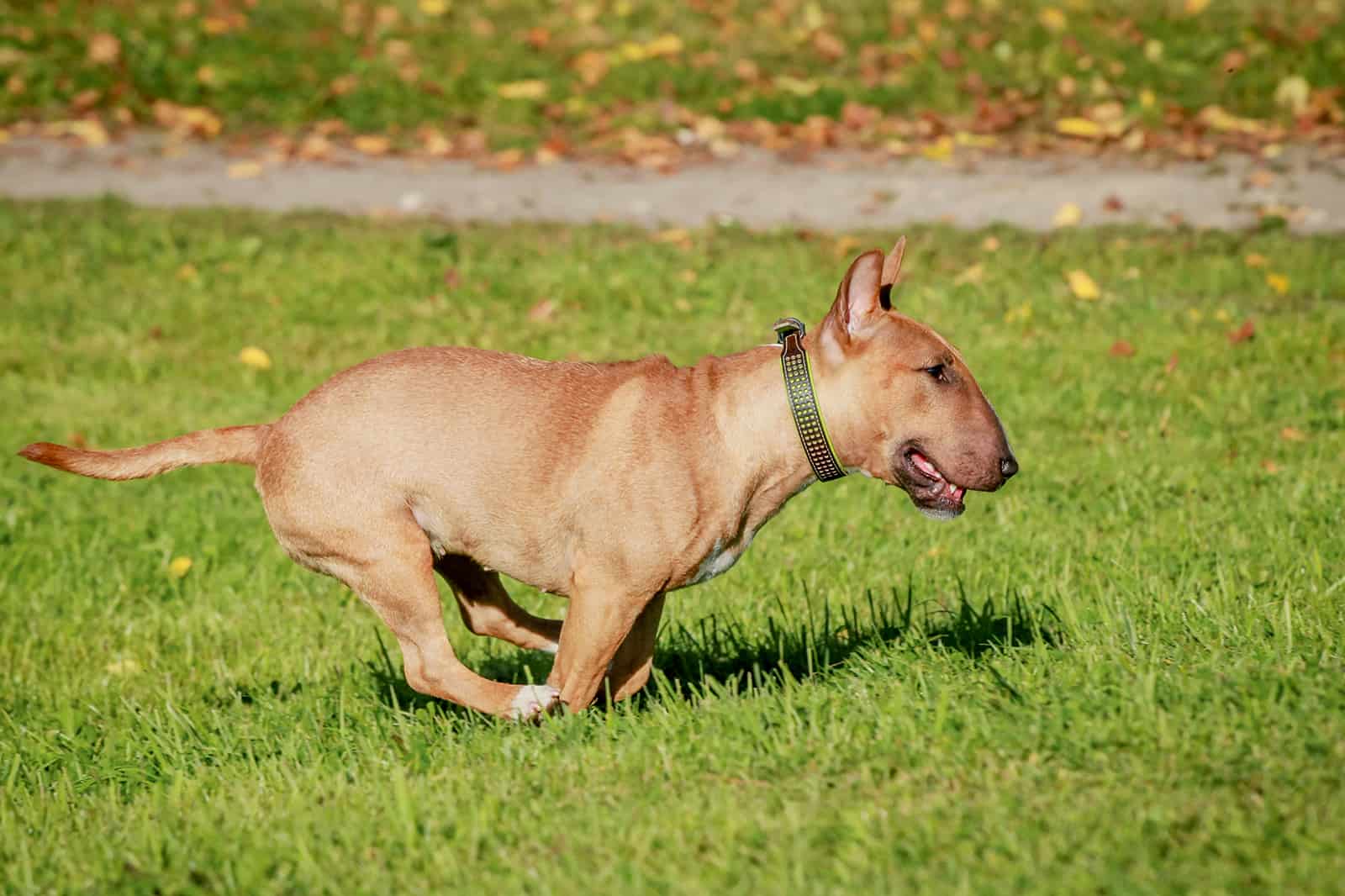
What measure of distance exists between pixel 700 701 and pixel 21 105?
13083 mm

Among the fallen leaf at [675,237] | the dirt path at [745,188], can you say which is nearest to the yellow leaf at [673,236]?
the fallen leaf at [675,237]

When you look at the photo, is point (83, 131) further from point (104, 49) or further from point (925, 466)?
point (925, 466)

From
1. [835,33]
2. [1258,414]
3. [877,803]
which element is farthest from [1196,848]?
[835,33]

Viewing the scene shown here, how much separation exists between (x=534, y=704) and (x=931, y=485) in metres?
1.45

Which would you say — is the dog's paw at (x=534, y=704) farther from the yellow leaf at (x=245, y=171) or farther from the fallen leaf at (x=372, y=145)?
the fallen leaf at (x=372, y=145)

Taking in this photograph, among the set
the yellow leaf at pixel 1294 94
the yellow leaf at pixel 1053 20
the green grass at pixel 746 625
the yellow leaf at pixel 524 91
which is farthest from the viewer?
the yellow leaf at pixel 1053 20

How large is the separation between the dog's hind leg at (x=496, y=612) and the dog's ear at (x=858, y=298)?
5.36ft

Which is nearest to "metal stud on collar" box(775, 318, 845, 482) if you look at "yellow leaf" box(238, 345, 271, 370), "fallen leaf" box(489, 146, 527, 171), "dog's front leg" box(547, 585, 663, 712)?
"dog's front leg" box(547, 585, 663, 712)

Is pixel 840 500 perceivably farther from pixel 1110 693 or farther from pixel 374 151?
pixel 374 151

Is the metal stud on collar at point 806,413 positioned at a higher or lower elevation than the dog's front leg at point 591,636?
higher

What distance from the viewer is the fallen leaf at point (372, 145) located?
47.7 feet

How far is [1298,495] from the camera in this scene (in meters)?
6.74

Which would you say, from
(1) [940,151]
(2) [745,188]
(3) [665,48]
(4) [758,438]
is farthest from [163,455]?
(3) [665,48]

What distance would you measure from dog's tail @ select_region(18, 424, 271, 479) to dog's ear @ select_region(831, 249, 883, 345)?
1.96 meters
